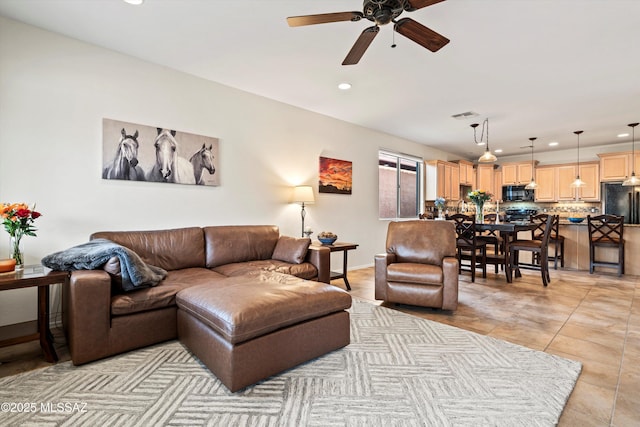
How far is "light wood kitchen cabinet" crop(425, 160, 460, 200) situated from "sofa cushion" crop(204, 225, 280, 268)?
4771mm

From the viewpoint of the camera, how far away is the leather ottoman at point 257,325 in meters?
1.76

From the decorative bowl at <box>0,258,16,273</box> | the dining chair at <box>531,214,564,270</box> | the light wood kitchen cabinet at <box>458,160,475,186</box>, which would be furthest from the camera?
the light wood kitchen cabinet at <box>458,160,475,186</box>

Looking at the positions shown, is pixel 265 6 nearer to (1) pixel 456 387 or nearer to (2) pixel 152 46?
(2) pixel 152 46

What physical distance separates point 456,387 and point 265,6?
2993mm

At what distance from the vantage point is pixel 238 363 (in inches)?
68.4

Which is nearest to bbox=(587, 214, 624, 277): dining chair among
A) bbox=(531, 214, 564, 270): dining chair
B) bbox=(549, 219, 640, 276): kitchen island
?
bbox=(549, 219, 640, 276): kitchen island

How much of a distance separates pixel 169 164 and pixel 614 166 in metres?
8.74

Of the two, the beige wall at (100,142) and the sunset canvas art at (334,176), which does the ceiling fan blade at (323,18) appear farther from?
the sunset canvas art at (334,176)

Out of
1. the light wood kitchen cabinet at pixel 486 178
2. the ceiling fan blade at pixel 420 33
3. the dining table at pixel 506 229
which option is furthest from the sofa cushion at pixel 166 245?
the light wood kitchen cabinet at pixel 486 178

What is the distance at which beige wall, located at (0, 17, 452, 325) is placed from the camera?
2664 mm

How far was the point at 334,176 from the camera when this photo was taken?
5289 mm

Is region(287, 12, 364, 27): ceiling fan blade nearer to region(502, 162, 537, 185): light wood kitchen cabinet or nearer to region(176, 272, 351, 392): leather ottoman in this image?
region(176, 272, 351, 392): leather ottoman

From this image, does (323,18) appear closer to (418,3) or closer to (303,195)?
(418,3)

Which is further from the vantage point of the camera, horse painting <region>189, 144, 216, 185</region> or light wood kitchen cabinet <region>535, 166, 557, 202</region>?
light wood kitchen cabinet <region>535, 166, 557, 202</region>
